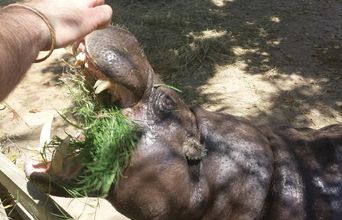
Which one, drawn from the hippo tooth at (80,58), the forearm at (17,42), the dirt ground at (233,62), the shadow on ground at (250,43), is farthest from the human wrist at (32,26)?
the shadow on ground at (250,43)

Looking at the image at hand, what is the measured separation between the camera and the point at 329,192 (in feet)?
8.41

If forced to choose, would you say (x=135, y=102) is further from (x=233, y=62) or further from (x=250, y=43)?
(x=250, y=43)

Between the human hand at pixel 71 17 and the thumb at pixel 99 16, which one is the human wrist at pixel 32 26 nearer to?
the human hand at pixel 71 17

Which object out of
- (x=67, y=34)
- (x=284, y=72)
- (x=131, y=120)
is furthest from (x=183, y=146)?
(x=284, y=72)

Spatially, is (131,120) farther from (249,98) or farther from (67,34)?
(249,98)

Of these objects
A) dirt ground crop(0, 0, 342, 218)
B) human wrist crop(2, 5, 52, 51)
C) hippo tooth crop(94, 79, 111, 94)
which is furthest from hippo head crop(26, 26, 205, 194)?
dirt ground crop(0, 0, 342, 218)

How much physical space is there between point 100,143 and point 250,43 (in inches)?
183

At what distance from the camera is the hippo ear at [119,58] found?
197 centimetres

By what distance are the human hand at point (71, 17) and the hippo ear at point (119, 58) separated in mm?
40

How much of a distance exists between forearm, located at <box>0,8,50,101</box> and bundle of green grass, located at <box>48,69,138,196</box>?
→ 0.28m

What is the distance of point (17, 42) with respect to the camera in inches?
71.8

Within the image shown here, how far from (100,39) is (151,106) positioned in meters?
0.36

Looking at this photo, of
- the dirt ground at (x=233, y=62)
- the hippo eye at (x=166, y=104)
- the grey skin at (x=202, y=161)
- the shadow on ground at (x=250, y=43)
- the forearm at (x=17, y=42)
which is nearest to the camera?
the forearm at (x=17, y=42)

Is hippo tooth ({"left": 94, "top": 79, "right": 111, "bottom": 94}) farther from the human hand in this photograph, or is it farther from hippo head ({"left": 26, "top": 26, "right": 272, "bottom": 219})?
the human hand
